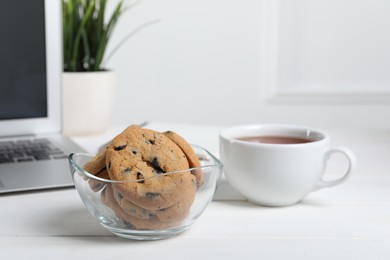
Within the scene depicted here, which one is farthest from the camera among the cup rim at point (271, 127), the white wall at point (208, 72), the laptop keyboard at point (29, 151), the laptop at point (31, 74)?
the white wall at point (208, 72)

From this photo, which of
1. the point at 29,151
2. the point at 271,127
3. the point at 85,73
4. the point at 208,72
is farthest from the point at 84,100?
the point at 208,72

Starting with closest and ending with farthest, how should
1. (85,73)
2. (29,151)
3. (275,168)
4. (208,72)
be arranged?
(275,168)
(29,151)
(85,73)
(208,72)

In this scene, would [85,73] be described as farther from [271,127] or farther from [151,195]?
[151,195]

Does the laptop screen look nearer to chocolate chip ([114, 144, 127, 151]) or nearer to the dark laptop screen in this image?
the dark laptop screen

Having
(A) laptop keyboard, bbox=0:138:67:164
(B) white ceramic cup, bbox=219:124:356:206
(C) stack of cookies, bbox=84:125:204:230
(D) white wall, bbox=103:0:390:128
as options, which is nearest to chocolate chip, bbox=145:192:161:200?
(C) stack of cookies, bbox=84:125:204:230

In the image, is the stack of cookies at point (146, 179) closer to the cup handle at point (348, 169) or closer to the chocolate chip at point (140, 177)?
the chocolate chip at point (140, 177)

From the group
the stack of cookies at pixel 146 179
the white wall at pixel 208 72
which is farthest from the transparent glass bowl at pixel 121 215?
the white wall at pixel 208 72
